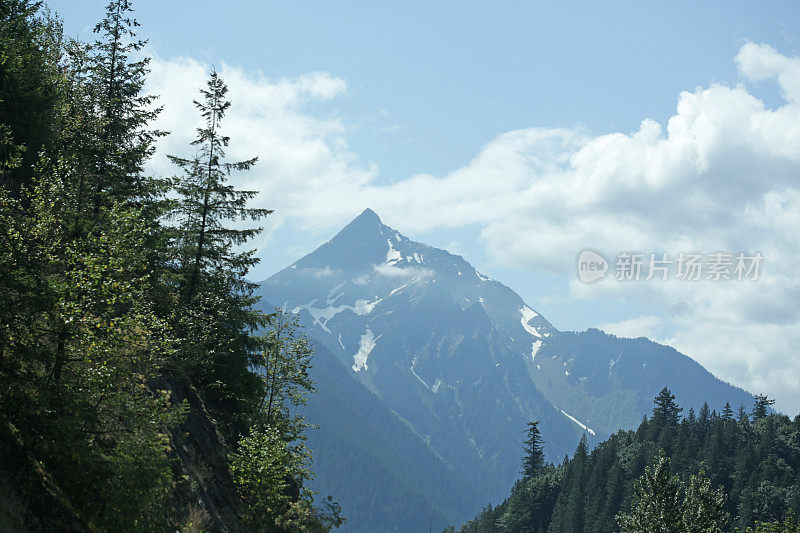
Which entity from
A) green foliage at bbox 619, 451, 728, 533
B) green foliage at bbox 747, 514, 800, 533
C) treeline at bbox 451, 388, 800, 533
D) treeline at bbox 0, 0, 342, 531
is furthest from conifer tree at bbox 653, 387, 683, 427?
treeline at bbox 0, 0, 342, 531

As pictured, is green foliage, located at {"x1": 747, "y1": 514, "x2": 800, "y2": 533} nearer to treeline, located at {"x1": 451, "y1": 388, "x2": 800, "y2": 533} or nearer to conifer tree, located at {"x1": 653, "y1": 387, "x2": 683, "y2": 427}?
treeline, located at {"x1": 451, "y1": 388, "x2": 800, "y2": 533}

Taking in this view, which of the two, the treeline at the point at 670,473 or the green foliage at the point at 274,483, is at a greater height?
the green foliage at the point at 274,483

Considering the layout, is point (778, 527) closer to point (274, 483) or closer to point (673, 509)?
point (673, 509)

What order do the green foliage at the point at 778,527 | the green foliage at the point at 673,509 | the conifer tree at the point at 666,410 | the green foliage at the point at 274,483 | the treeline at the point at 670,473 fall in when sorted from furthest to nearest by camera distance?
the conifer tree at the point at 666,410
the treeline at the point at 670,473
the green foliage at the point at 673,509
the green foliage at the point at 778,527
the green foliage at the point at 274,483

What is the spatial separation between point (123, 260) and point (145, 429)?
4.17 m

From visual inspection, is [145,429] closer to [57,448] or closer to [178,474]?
[57,448]

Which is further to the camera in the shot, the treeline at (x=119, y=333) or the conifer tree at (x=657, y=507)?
the conifer tree at (x=657, y=507)

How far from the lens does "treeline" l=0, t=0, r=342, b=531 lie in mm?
12828

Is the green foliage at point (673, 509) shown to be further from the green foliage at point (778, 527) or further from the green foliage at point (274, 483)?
the green foliage at point (274, 483)

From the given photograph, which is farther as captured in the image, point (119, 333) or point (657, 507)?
point (657, 507)

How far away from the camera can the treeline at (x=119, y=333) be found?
1283 centimetres

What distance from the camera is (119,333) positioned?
13.5 metres

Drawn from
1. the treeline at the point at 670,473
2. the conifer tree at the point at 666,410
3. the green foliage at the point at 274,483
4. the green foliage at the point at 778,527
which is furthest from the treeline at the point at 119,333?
the conifer tree at the point at 666,410

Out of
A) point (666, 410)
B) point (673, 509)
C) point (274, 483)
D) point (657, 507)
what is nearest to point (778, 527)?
point (673, 509)
